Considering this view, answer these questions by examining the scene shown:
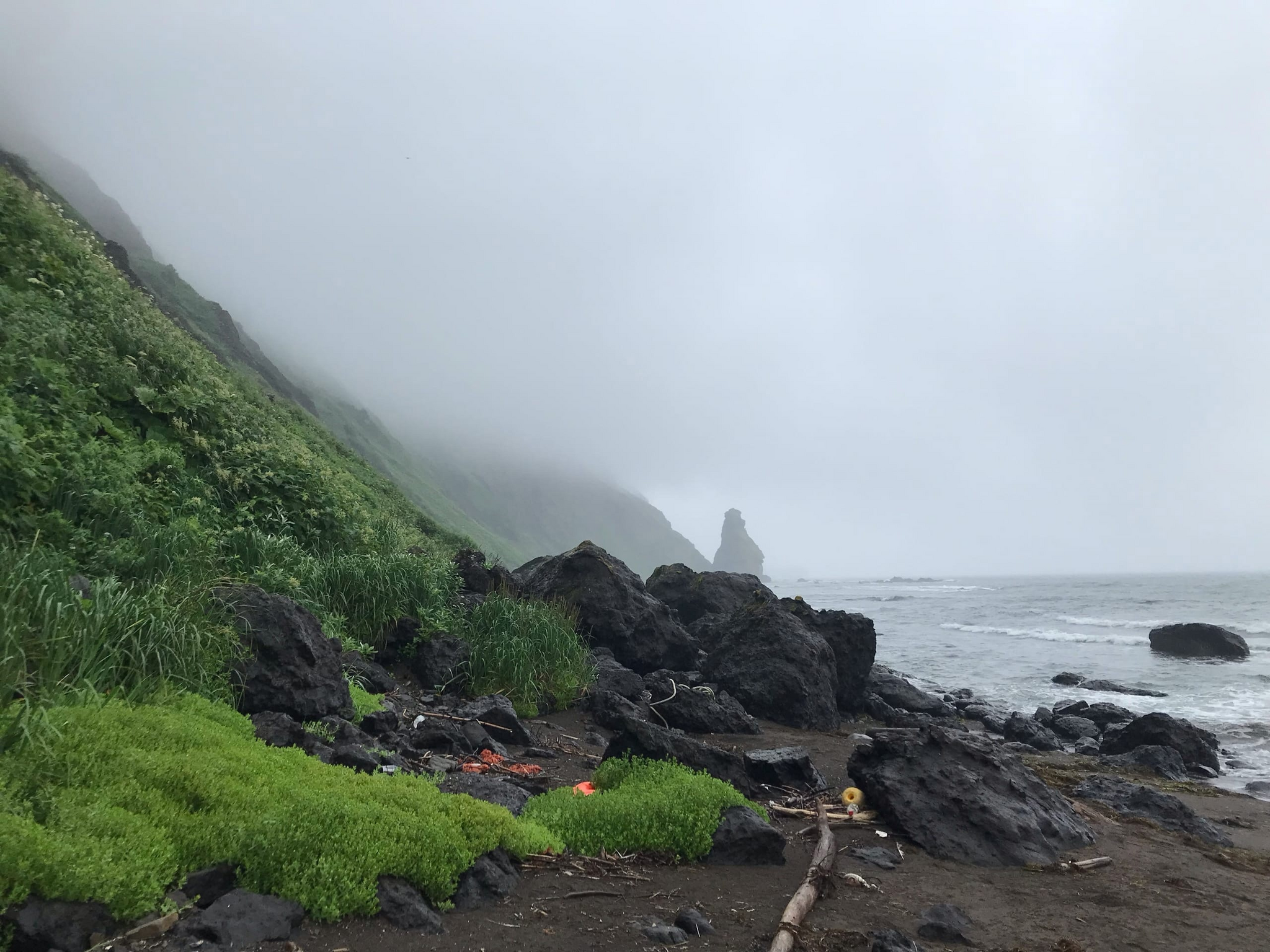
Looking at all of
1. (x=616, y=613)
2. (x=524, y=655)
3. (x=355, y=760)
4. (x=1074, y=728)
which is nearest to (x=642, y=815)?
(x=355, y=760)

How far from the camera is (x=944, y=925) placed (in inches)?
217

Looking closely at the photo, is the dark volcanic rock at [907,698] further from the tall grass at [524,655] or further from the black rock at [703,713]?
the tall grass at [524,655]

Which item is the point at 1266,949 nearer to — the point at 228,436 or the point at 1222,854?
the point at 1222,854

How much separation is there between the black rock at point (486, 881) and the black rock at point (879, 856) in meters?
3.50

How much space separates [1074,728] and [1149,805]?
8.21m

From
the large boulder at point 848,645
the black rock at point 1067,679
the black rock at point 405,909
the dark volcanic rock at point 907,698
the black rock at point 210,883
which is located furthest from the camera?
the black rock at point 1067,679

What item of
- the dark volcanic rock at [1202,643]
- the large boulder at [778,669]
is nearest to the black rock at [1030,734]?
the large boulder at [778,669]

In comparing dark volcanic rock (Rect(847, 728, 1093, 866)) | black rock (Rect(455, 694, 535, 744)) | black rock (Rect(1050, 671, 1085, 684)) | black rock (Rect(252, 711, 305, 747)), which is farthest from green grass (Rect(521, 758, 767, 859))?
black rock (Rect(1050, 671, 1085, 684))

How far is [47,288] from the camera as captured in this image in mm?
13203

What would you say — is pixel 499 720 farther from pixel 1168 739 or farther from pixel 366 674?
pixel 1168 739

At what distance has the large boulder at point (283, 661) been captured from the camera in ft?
24.1

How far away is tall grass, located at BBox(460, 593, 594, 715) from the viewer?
38.8 feet

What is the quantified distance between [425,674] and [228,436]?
5696 millimetres

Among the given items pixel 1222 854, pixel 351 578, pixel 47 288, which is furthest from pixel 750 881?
pixel 47 288
